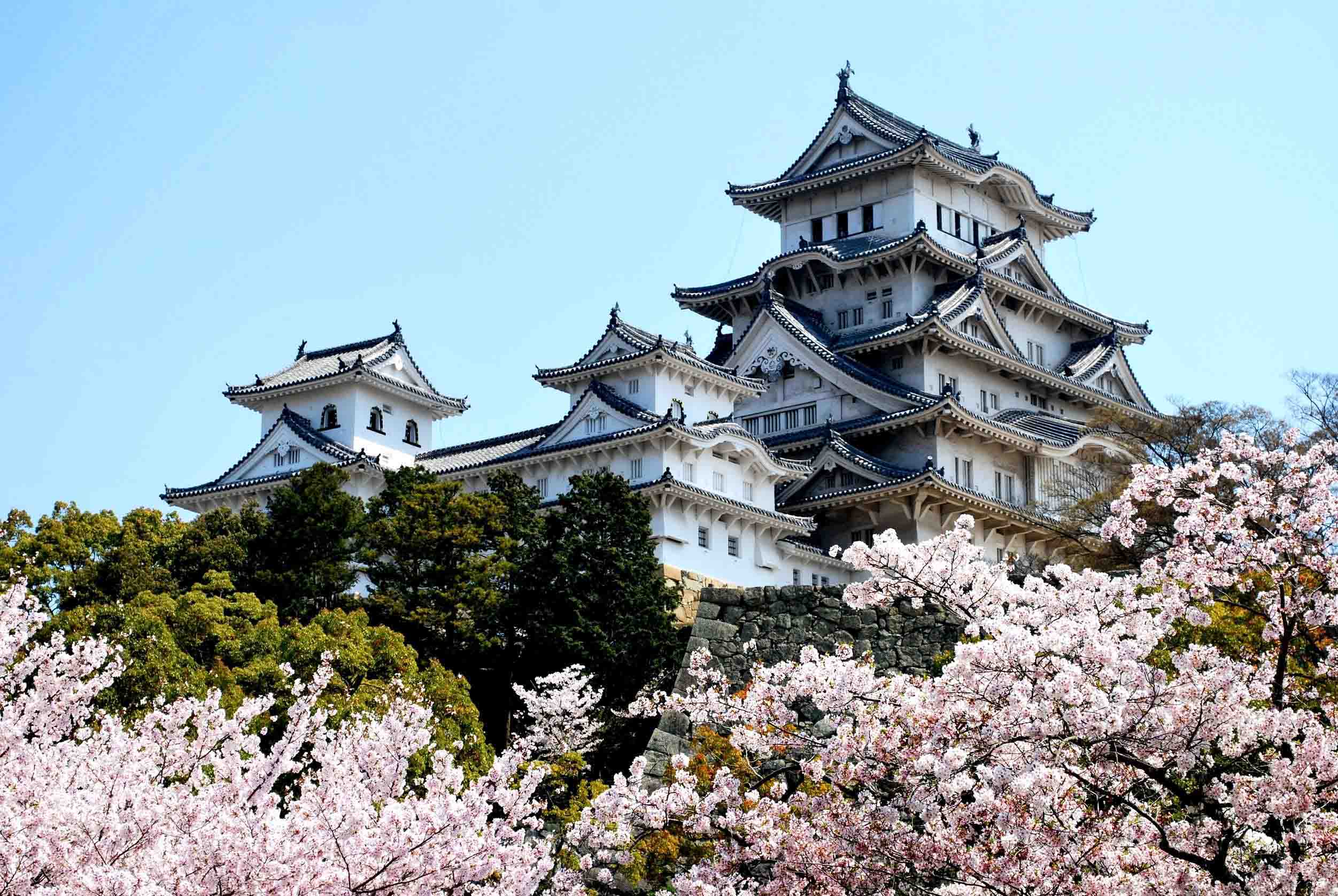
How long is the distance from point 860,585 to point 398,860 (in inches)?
186

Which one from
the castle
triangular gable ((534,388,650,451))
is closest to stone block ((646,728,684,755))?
the castle

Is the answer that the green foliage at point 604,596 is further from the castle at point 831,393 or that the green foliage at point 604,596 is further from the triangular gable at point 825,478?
the triangular gable at point 825,478

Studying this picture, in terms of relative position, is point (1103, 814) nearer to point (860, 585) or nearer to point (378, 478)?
point (860, 585)

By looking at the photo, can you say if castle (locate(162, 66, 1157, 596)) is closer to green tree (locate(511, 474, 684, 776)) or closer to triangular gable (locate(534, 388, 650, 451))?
triangular gable (locate(534, 388, 650, 451))

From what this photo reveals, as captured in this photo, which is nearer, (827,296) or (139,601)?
(139,601)

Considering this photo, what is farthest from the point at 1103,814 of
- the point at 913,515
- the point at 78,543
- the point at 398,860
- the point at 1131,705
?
the point at 913,515

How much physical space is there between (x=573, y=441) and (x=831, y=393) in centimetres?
1013

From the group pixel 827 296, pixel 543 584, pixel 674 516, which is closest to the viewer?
pixel 543 584

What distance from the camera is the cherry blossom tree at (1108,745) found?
43.5 ft

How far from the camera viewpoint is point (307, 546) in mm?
38438

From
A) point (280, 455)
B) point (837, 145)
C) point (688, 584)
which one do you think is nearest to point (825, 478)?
point (688, 584)

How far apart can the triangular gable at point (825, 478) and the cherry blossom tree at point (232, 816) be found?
3105 centimetres

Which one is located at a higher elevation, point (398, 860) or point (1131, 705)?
point (1131, 705)

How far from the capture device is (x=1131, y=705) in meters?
13.6
